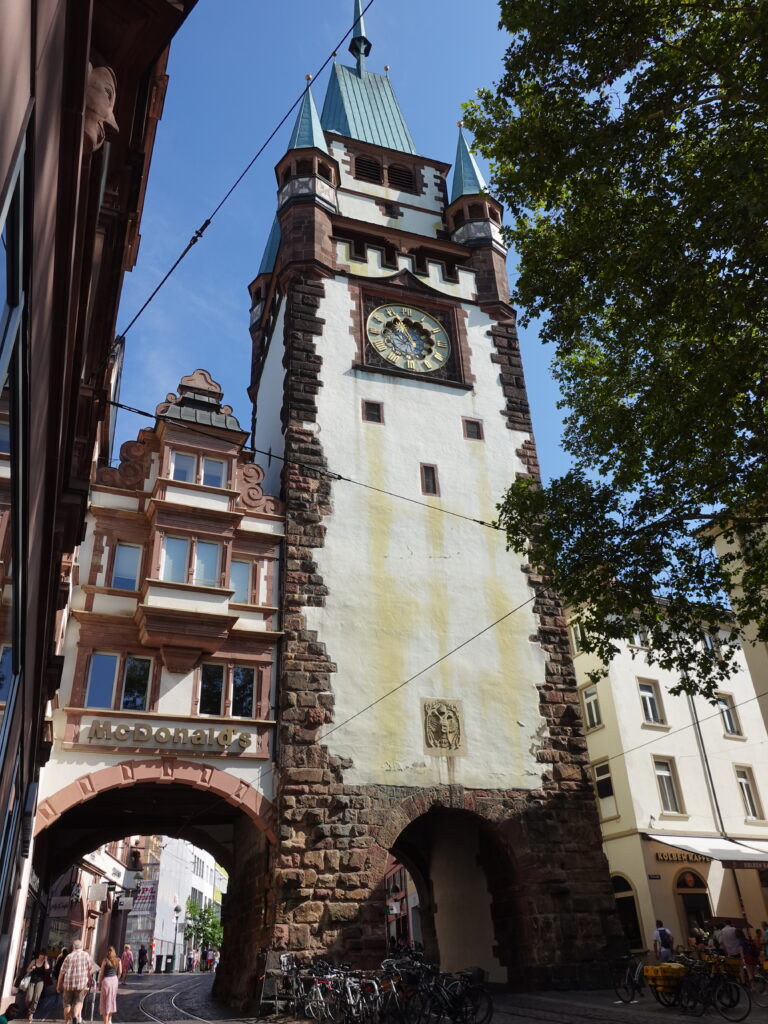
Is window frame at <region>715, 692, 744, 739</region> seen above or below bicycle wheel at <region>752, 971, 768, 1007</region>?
above

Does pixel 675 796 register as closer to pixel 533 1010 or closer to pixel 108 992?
pixel 533 1010

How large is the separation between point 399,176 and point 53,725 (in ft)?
63.0

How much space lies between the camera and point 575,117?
33.0ft

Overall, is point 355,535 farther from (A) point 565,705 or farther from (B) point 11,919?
(B) point 11,919

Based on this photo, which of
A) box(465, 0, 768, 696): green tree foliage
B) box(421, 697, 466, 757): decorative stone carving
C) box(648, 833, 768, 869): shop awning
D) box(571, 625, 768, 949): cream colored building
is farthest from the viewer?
box(571, 625, 768, 949): cream colored building

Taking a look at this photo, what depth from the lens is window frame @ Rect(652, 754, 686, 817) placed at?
22.7 metres

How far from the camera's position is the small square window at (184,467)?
17.2 m

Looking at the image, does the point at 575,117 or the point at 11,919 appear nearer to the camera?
the point at 575,117

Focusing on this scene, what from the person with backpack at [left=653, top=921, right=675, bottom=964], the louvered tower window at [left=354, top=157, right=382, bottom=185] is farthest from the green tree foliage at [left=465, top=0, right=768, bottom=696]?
the louvered tower window at [left=354, top=157, right=382, bottom=185]

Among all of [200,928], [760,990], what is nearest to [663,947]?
[760,990]

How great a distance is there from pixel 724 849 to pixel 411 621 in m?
11.0

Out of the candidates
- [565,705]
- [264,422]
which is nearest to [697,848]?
[565,705]

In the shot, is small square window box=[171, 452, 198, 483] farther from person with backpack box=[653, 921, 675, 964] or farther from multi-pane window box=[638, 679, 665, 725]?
multi-pane window box=[638, 679, 665, 725]

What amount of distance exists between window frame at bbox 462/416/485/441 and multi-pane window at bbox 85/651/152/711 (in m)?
9.17
